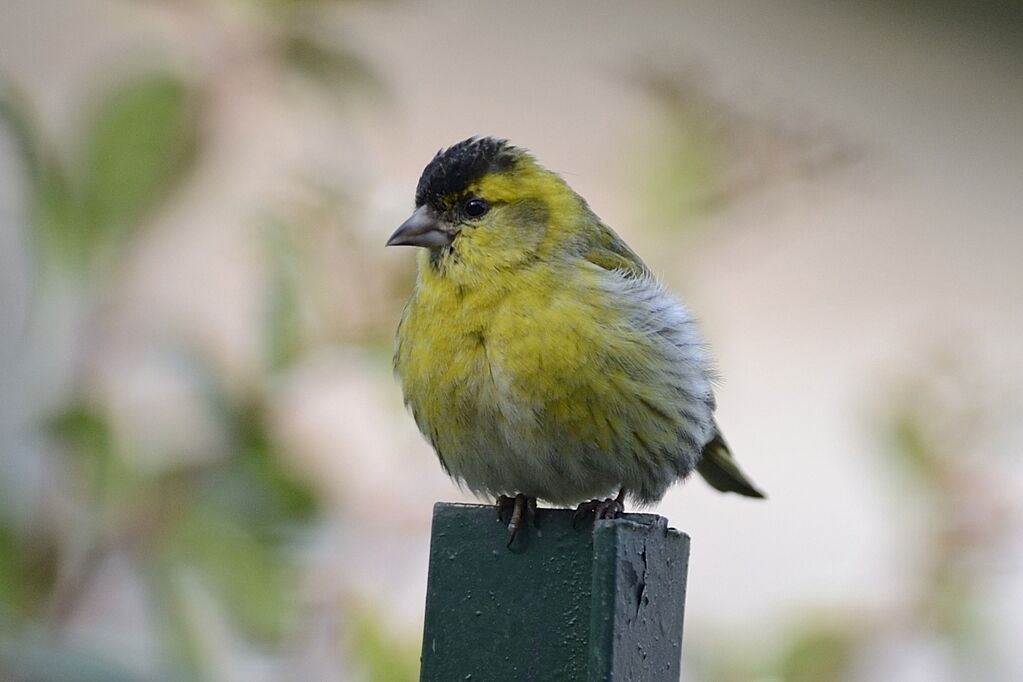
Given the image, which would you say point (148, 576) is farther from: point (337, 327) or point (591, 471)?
point (591, 471)

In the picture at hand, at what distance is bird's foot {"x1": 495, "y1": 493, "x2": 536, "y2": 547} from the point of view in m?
1.67

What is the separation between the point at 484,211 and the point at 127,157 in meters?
0.65

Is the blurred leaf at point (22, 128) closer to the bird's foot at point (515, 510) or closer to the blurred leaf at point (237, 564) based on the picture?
the blurred leaf at point (237, 564)

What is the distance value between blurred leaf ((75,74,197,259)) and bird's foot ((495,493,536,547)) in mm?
734

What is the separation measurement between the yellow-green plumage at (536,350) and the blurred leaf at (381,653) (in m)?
0.35

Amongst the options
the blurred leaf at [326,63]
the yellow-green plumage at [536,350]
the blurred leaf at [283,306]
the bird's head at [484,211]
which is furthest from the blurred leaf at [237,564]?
the blurred leaf at [326,63]

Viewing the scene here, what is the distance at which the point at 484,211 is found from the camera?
2.73 m

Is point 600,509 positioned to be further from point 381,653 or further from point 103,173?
point 103,173

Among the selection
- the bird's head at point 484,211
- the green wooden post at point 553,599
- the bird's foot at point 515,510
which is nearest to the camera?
the green wooden post at point 553,599

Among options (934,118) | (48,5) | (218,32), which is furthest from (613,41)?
(218,32)

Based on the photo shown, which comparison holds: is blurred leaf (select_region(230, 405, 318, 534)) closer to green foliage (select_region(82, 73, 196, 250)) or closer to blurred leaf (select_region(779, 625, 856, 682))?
green foliage (select_region(82, 73, 196, 250))

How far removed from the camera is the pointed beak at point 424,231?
258 centimetres

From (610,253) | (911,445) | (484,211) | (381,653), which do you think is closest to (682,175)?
(610,253)

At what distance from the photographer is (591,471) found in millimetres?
2521
